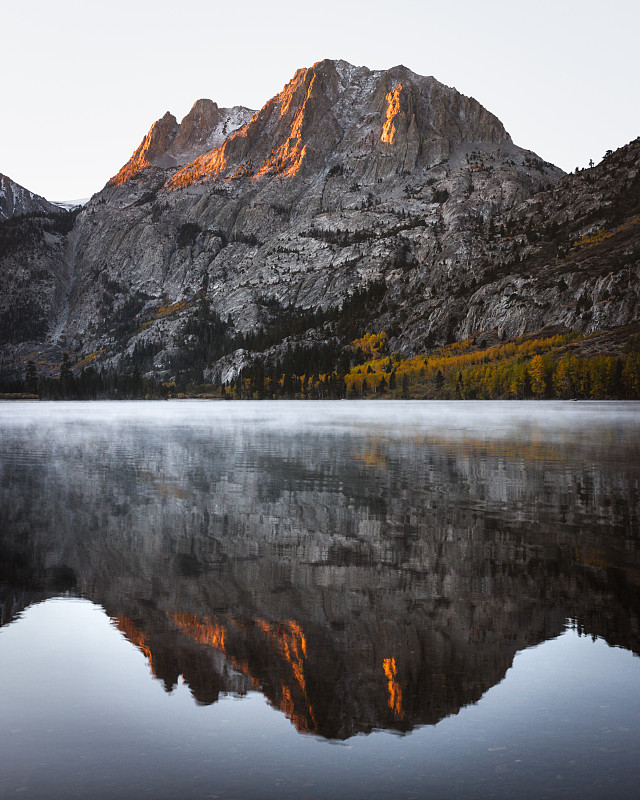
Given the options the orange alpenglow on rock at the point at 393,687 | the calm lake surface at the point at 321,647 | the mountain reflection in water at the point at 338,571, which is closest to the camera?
the calm lake surface at the point at 321,647

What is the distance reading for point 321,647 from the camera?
32.8 feet

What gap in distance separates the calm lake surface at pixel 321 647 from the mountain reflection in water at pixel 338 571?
6 centimetres

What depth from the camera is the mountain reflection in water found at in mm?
9102

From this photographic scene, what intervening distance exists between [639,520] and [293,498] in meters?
11.2

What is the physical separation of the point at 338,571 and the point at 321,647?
4.60 meters

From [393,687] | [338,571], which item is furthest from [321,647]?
[338,571]

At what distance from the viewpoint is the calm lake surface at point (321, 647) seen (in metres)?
6.66

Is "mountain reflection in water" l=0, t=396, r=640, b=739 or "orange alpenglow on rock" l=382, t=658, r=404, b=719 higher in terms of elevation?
"orange alpenglow on rock" l=382, t=658, r=404, b=719

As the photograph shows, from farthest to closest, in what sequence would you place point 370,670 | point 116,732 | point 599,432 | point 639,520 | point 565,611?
1. point 599,432
2. point 639,520
3. point 565,611
4. point 370,670
5. point 116,732

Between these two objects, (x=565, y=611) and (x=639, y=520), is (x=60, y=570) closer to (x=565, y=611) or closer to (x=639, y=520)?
(x=565, y=611)

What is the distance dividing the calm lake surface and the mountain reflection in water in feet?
0.21

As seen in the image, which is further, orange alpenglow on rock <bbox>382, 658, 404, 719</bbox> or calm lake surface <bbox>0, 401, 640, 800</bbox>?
orange alpenglow on rock <bbox>382, 658, 404, 719</bbox>

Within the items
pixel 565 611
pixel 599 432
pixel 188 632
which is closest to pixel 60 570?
pixel 188 632

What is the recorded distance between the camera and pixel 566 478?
28.7 meters
